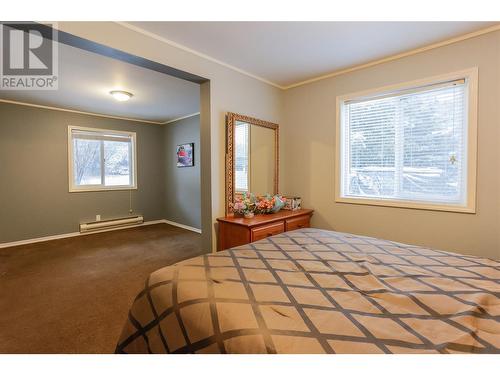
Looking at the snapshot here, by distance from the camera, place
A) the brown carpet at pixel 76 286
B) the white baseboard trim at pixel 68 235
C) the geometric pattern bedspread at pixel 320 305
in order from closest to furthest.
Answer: the geometric pattern bedspread at pixel 320 305, the brown carpet at pixel 76 286, the white baseboard trim at pixel 68 235

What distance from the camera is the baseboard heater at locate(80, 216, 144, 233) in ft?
15.6

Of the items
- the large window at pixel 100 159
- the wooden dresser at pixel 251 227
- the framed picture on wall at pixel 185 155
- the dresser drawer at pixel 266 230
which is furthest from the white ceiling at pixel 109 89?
the dresser drawer at pixel 266 230

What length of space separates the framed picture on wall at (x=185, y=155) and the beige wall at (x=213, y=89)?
228 cm

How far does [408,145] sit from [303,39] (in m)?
1.50

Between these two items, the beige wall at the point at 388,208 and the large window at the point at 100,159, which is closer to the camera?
the beige wall at the point at 388,208

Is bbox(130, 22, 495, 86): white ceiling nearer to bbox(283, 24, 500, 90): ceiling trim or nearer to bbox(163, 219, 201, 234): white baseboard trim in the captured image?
bbox(283, 24, 500, 90): ceiling trim

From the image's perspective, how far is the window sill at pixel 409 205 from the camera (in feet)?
7.31

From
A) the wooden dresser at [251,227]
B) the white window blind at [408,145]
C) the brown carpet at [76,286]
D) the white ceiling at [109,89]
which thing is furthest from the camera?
the white ceiling at [109,89]

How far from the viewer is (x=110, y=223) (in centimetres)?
503

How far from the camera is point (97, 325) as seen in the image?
1.96 metres

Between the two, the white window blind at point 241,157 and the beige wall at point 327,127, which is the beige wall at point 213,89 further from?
the white window blind at point 241,157

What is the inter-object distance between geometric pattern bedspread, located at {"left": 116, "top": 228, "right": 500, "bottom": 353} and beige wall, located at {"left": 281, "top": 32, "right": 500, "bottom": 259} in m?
0.99
